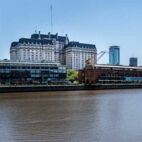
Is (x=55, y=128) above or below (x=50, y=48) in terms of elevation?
below

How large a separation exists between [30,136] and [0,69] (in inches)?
3600

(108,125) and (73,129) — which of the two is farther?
(108,125)

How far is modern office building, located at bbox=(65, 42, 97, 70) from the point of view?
568 ft

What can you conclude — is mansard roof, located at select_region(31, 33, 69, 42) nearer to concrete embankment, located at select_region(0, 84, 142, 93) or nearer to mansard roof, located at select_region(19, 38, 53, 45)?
mansard roof, located at select_region(19, 38, 53, 45)

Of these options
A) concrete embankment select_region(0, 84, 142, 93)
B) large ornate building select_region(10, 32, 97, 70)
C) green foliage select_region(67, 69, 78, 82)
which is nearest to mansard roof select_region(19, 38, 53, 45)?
large ornate building select_region(10, 32, 97, 70)

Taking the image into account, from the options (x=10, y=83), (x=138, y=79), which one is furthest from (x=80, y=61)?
(x=10, y=83)

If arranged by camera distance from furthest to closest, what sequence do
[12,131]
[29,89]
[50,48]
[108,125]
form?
[50,48] → [29,89] → [108,125] → [12,131]

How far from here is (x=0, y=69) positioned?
110m

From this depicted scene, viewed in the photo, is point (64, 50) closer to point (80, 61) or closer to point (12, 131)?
point (80, 61)

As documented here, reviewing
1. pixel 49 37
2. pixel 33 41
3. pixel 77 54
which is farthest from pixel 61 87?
pixel 49 37

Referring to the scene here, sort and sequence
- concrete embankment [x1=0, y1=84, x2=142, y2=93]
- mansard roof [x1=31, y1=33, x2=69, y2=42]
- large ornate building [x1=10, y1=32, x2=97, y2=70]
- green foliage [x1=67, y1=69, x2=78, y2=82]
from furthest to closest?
mansard roof [x1=31, y1=33, x2=69, y2=42] < large ornate building [x1=10, y1=32, x2=97, y2=70] < green foliage [x1=67, y1=69, x2=78, y2=82] < concrete embankment [x1=0, y1=84, x2=142, y2=93]

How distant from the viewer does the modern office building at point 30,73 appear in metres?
110

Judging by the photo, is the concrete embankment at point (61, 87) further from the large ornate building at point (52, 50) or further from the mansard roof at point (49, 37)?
the mansard roof at point (49, 37)

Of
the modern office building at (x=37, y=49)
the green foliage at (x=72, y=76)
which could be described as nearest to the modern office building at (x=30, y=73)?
the green foliage at (x=72, y=76)
